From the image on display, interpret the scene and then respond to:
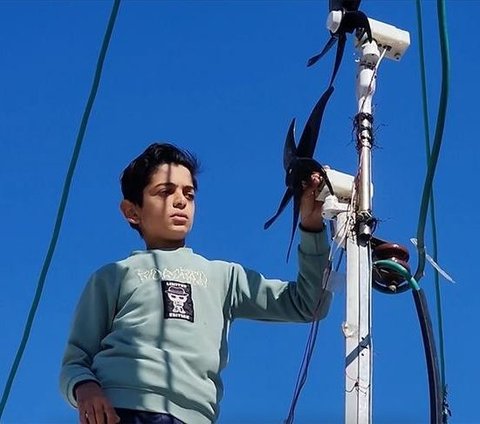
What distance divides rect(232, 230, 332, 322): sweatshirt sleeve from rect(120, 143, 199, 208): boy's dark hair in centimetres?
42

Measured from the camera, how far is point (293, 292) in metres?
3.51

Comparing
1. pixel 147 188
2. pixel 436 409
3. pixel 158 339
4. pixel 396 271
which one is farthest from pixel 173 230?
pixel 436 409

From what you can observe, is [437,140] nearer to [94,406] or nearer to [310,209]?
[310,209]

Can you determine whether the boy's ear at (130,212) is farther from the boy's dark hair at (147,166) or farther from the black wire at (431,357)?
the black wire at (431,357)

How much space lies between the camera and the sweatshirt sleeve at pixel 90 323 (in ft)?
10.7

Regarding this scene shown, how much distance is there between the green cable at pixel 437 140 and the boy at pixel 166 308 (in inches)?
12.9

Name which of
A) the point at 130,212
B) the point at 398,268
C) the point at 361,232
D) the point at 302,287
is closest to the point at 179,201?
the point at 130,212

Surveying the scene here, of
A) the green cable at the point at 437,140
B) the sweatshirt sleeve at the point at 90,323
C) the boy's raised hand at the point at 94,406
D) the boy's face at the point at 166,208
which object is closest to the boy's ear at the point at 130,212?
the boy's face at the point at 166,208

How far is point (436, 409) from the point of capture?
134 inches

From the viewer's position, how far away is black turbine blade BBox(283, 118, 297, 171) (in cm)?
350

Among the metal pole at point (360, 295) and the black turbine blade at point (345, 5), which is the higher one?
the black turbine blade at point (345, 5)

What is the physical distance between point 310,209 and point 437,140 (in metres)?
0.67

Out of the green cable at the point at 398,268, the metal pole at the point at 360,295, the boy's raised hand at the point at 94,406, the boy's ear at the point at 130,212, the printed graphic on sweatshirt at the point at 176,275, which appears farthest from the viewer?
the boy's ear at the point at 130,212

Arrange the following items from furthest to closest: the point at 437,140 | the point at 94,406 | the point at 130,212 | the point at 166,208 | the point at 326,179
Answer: the point at 130,212 < the point at 166,208 < the point at 326,179 < the point at 94,406 < the point at 437,140
